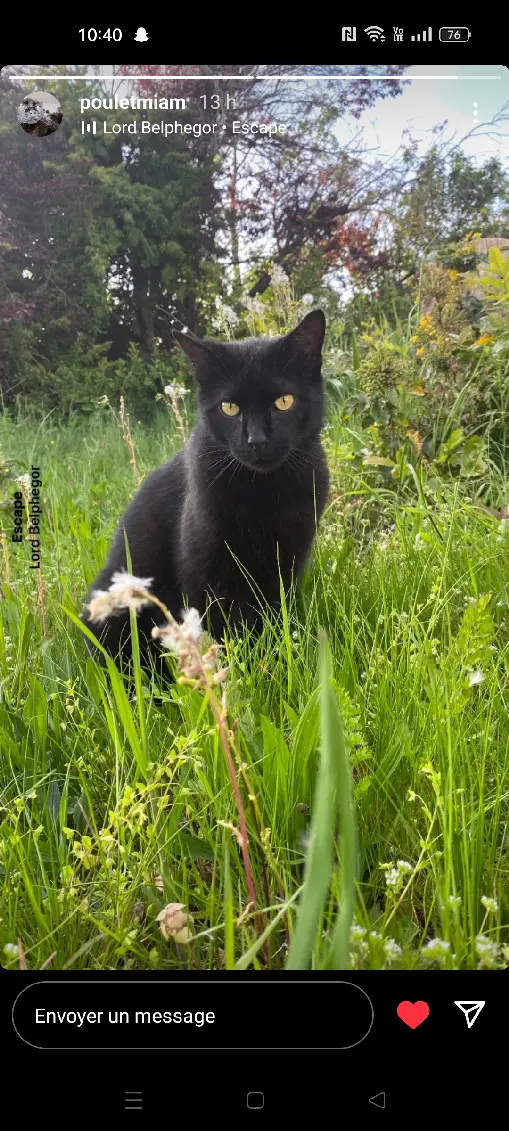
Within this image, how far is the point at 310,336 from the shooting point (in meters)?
1.83

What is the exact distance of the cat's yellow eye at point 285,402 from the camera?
1.89m

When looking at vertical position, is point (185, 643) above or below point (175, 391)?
below

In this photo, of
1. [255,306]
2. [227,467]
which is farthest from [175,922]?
[255,306]
